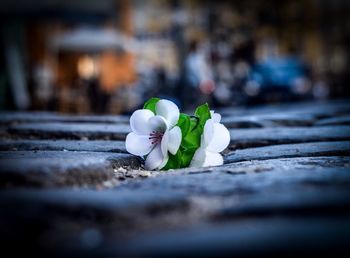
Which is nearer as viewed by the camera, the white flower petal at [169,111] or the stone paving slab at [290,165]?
the stone paving slab at [290,165]

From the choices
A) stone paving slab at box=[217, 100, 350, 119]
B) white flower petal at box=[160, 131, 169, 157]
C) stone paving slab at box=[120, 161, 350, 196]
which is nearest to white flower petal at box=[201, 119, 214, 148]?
white flower petal at box=[160, 131, 169, 157]

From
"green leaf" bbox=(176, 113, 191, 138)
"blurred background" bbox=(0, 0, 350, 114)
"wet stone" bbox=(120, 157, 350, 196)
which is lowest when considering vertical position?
"wet stone" bbox=(120, 157, 350, 196)

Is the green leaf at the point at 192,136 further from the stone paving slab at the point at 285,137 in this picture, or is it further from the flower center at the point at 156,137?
the stone paving slab at the point at 285,137

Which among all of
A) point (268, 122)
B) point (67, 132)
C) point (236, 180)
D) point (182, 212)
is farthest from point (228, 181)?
point (268, 122)

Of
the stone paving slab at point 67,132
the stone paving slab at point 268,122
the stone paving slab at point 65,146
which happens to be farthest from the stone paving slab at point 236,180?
the stone paving slab at point 268,122

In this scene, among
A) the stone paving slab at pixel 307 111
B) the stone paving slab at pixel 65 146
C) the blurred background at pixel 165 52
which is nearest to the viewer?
the stone paving slab at pixel 65 146

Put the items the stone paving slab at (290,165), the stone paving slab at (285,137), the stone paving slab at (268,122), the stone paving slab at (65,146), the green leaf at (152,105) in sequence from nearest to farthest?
the stone paving slab at (290,165)
the green leaf at (152,105)
the stone paving slab at (65,146)
the stone paving slab at (285,137)
the stone paving slab at (268,122)

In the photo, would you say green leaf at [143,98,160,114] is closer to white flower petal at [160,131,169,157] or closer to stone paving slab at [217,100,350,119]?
white flower petal at [160,131,169,157]
